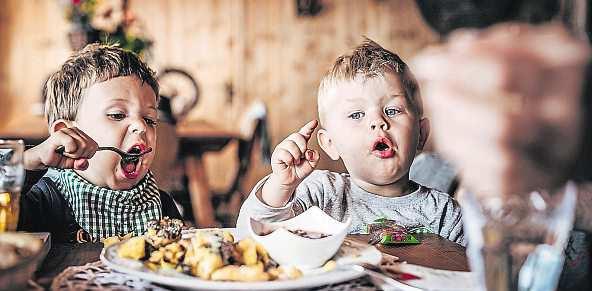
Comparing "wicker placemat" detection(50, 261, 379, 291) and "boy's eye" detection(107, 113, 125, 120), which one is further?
"boy's eye" detection(107, 113, 125, 120)

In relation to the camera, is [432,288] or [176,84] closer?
[432,288]

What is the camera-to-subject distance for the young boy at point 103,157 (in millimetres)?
1469

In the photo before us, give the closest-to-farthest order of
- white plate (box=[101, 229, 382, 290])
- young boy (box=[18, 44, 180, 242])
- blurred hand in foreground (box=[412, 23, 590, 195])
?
blurred hand in foreground (box=[412, 23, 590, 195]) → white plate (box=[101, 229, 382, 290]) → young boy (box=[18, 44, 180, 242])

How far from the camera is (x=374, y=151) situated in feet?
4.95

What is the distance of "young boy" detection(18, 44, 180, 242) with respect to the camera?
1.47 metres

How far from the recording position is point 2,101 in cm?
588

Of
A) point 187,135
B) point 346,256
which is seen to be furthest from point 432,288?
point 187,135

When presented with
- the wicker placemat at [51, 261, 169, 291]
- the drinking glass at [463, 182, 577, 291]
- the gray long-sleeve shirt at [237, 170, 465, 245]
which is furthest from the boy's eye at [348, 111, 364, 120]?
the drinking glass at [463, 182, 577, 291]

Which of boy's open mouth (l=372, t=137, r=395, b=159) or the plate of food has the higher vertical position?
boy's open mouth (l=372, t=137, r=395, b=159)

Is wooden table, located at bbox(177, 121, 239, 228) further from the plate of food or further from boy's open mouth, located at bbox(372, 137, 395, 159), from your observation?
the plate of food

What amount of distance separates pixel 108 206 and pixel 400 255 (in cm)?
64

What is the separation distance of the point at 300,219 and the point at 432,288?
276mm

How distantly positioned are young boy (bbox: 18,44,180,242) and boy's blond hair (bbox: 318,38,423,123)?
14.0 inches

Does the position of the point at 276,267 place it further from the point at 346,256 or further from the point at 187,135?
the point at 187,135
